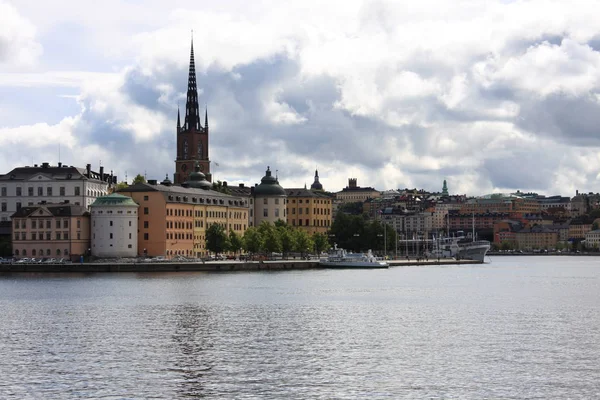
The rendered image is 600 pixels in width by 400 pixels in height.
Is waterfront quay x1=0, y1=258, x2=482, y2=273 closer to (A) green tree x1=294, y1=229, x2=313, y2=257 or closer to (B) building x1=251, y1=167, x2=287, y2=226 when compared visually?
(A) green tree x1=294, y1=229, x2=313, y2=257

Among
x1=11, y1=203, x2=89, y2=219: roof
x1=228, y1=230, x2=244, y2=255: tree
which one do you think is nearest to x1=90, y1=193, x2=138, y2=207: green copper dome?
x1=11, y1=203, x2=89, y2=219: roof

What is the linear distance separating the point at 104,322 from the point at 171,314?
5.74m

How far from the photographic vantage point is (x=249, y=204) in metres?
176

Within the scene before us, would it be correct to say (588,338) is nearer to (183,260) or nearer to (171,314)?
(171,314)

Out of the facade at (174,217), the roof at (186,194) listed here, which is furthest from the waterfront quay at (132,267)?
the roof at (186,194)

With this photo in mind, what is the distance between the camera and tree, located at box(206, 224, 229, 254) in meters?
141

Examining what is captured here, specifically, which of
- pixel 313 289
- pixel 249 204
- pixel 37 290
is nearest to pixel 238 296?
pixel 313 289

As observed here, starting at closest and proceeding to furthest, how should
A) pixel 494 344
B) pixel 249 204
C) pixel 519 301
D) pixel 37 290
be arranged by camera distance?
pixel 494 344
pixel 519 301
pixel 37 290
pixel 249 204

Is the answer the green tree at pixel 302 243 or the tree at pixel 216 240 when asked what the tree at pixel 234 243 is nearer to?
the tree at pixel 216 240

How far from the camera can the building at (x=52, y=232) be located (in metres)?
132

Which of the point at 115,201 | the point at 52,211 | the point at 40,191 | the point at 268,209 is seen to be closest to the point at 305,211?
the point at 268,209

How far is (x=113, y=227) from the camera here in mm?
131875

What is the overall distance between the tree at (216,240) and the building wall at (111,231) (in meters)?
11.7

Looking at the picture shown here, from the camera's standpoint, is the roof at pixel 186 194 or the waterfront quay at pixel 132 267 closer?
the waterfront quay at pixel 132 267
